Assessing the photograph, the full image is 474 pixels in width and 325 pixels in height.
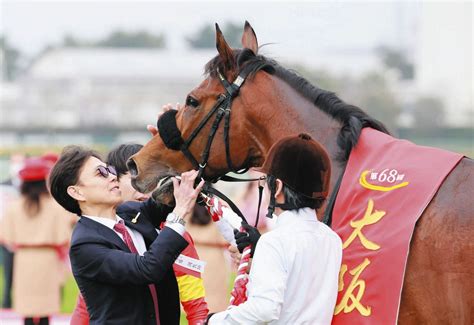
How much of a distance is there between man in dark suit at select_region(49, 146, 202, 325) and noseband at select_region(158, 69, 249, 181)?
130 millimetres

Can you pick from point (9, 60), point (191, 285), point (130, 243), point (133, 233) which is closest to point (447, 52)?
point (9, 60)

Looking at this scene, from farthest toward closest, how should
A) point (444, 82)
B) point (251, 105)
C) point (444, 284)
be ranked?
point (444, 82) → point (251, 105) → point (444, 284)

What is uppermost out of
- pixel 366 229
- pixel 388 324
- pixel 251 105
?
pixel 251 105

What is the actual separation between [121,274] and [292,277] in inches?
30.9

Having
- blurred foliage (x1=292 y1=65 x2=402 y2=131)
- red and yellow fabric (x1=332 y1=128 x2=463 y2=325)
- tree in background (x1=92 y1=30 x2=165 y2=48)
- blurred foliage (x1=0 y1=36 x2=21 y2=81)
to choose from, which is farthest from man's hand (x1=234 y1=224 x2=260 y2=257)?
tree in background (x1=92 y1=30 x2=165 y2=48)

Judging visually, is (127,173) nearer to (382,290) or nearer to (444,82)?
(382,290)

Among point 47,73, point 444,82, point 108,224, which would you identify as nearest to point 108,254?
point 108,224

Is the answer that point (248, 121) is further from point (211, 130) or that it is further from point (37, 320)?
point (37, 320)

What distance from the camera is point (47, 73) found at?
151ft

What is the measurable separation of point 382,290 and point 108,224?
4.01ft

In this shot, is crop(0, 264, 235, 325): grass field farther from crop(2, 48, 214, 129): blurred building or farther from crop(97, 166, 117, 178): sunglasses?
crop(2, 48, 214, 129): blurred building

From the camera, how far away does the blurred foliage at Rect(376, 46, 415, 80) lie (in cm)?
5296

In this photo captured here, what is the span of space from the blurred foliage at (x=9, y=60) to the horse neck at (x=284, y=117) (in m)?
54.8

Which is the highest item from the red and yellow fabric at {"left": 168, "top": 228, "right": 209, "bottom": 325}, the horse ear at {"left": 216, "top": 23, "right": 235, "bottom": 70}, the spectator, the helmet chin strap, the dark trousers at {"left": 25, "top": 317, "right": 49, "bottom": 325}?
the horse ear at {"left": 216, "top": 23, "right": 235, "bottom": 70}
